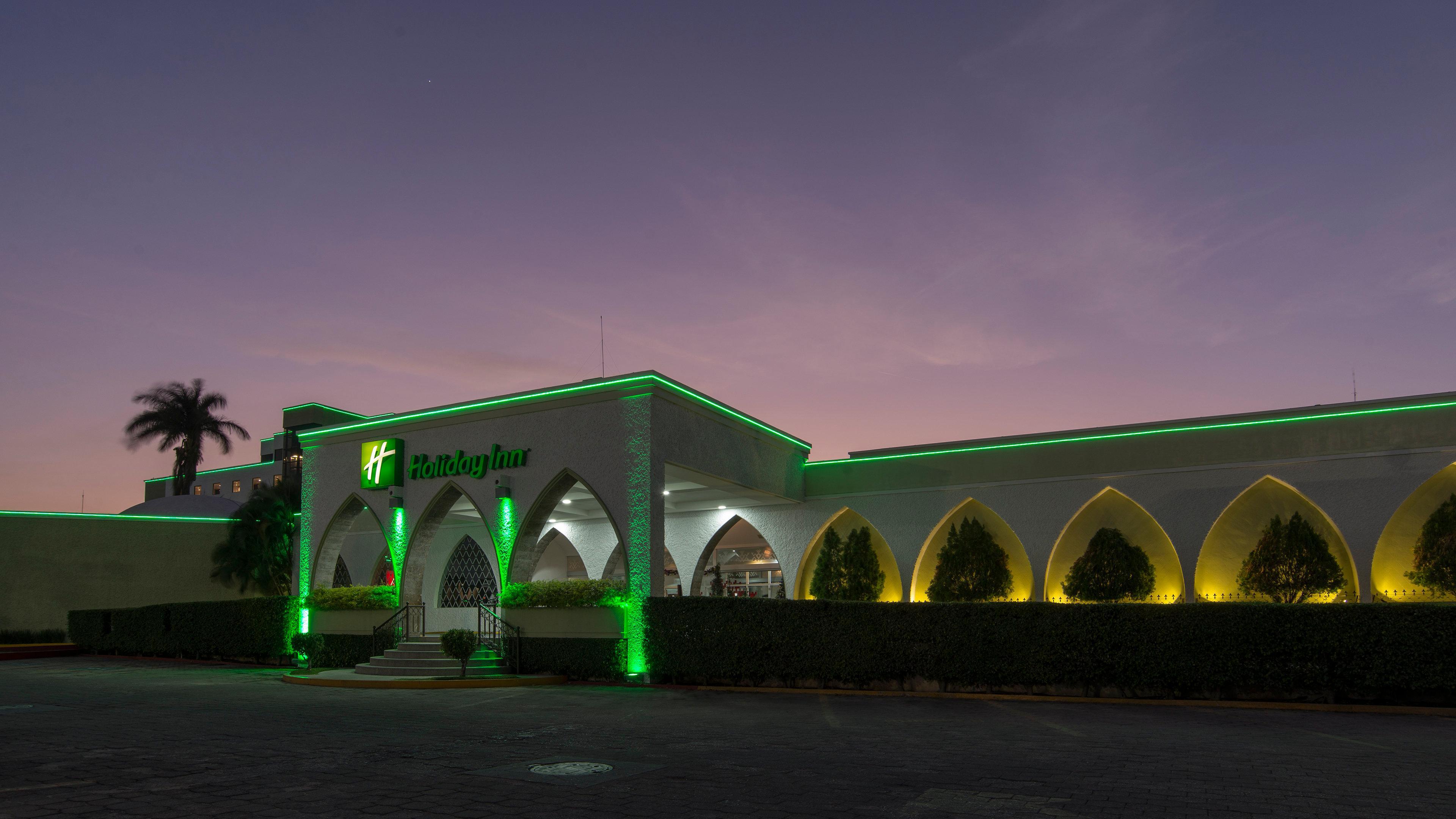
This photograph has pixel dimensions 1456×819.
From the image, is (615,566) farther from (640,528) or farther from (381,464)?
(640,528)

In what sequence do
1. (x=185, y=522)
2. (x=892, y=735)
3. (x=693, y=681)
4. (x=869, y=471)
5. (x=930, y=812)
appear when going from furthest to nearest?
(x=185, y=522) < (x=869, y=471) < (x=693, y=681) < (x=892, y=735) < (x=930, y=812)

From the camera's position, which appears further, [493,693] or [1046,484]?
[1046,484]

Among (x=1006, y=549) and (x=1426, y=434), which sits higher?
(x=1426, y=434)

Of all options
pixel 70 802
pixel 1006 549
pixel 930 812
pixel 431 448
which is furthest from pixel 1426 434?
pixel 70 802

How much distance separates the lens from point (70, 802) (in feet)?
22.6

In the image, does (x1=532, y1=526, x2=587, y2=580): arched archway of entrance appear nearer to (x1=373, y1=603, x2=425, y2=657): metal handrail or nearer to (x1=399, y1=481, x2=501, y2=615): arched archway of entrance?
(x1=399, y1=481, x2=501, y2=615): arched archway of entrance

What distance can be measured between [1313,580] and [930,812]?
52.5 feet

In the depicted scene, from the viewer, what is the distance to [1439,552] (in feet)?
59.3

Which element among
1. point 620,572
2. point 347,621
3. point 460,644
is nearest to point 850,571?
point 460,644

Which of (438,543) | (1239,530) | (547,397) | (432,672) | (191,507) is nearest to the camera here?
(432,672)

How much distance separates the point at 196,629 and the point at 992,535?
20449mm

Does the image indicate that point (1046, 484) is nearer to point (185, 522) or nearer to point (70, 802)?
point (70, 802)

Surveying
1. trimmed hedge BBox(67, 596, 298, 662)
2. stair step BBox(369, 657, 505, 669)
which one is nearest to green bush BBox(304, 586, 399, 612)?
trimmed hedge BBox(67, 596, 298, 662)

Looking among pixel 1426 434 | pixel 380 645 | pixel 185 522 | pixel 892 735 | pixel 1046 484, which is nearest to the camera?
pixel 892 735
